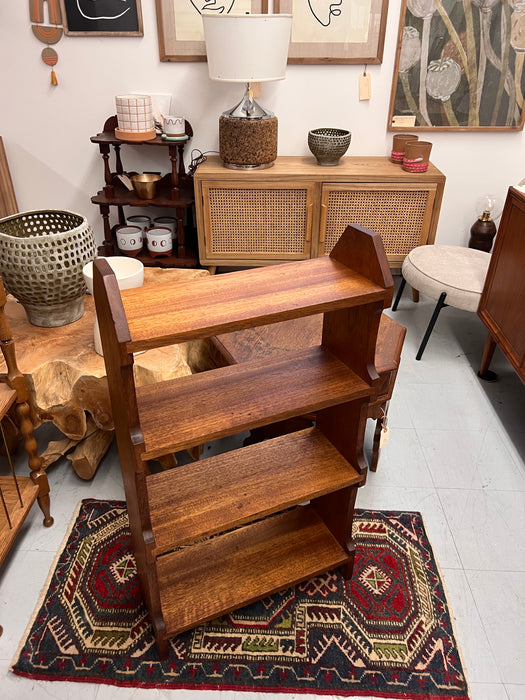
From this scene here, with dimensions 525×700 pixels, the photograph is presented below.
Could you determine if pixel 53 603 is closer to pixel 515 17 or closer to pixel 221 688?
pixel 221 688

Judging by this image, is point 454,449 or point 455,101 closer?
point 454,449

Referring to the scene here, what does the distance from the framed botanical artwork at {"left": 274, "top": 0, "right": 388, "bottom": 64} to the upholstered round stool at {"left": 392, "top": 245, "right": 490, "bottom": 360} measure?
113 cm

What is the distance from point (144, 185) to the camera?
9.89ft

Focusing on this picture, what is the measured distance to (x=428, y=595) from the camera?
165 centimetres

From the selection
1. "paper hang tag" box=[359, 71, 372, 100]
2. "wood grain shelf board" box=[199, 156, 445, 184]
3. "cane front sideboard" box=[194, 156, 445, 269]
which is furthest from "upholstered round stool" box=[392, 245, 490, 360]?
"paper hang tag" box=[359, 71, 372, 100]

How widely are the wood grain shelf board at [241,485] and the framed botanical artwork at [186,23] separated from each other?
2348mm

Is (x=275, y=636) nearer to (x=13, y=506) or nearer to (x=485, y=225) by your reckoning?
(x=13, y=506)

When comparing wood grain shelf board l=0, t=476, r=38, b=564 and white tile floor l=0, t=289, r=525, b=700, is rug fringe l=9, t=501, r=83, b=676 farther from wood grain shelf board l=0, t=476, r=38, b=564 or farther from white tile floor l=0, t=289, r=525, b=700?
wood grain shelf board l=0, t=476, r=38, b=564

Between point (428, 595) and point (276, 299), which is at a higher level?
point (276, 299)

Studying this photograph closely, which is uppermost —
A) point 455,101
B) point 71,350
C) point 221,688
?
point 455,101

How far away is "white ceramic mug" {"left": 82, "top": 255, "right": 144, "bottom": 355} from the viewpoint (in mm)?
1681

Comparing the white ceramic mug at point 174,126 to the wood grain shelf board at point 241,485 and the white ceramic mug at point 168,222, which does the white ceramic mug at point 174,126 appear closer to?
the white ceramic mug at point 168,222

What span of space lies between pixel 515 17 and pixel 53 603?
343 centimetres

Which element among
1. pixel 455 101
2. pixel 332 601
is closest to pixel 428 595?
pixel 332 601
